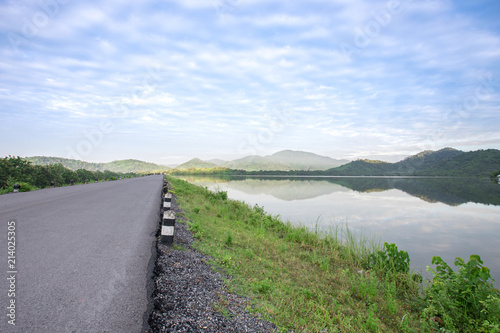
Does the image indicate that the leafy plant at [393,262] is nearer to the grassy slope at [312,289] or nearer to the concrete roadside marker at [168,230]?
the grassy slope at [312,289]

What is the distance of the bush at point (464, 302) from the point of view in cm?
448

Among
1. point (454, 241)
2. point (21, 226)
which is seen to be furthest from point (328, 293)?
point (454, 241)

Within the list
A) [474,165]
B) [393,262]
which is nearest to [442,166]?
[474,165]

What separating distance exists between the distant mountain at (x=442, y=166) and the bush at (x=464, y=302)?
4717 inches

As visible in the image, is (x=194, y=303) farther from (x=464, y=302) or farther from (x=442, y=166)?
(x=442, y=166)

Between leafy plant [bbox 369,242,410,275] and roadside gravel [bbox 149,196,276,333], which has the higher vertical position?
roadside gravel [bbox 149,196,276,333]

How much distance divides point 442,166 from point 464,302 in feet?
531

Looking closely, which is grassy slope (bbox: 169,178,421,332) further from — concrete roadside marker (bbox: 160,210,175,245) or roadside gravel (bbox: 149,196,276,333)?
concrete roadside marker (bbox: 160,210,175,245)

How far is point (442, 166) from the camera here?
134625 mm

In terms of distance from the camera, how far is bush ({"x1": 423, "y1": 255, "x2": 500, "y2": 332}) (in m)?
4.48

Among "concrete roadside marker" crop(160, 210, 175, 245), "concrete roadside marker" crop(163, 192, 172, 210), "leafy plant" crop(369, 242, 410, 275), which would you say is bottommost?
"leafy plant" crop(369, 242, 410, 275)

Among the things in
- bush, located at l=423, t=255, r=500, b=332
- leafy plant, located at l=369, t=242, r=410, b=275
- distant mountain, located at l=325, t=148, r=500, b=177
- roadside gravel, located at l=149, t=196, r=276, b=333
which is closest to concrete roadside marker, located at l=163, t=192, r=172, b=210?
roadside gravel, located at l=149, t=196, r=276, b=333

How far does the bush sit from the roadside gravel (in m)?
3.57

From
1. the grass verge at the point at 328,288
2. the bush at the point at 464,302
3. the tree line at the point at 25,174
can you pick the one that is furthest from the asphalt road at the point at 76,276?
the tree line at the point at 25,174
